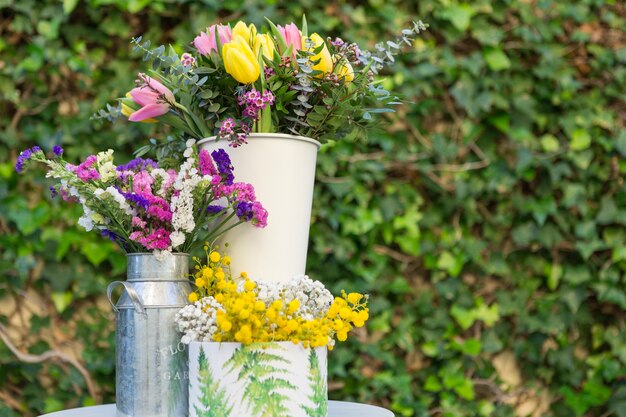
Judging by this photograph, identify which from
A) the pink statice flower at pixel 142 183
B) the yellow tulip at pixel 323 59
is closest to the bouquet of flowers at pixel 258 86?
the yellow tulip at pixel 323 59

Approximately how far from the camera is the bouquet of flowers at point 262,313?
0.81 m

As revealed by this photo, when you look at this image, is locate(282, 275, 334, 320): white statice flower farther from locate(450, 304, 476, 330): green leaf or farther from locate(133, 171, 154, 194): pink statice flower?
locate(450, 304, 476, 330): green leaf

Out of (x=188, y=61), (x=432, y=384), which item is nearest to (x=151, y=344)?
(x=188, y=61)

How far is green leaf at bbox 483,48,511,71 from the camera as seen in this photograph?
2.02 metres

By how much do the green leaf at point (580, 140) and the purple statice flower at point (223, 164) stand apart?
1427mm

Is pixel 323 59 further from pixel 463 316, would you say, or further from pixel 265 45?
pixel 463 316

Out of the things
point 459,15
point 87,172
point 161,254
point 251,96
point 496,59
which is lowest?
point 161,254

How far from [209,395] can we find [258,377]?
0.22 feet

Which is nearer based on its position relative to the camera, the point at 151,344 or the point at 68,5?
the point at 151,344

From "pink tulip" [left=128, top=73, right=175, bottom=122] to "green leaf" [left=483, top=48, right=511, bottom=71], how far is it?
129cm

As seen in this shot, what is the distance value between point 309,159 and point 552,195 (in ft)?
4.09

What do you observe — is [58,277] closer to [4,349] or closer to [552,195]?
[4,349]

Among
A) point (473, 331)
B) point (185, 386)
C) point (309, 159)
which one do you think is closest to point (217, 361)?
point (185, 386)

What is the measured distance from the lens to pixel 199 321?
84 cm
